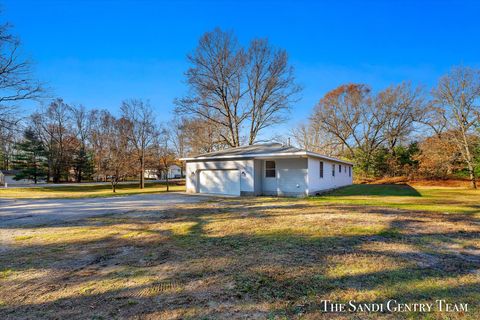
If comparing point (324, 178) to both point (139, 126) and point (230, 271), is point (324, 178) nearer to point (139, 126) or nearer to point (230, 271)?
point (230, 271)

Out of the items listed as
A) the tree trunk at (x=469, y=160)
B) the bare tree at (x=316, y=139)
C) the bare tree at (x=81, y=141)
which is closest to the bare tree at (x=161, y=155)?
the bare tree at (x=81, y=141)

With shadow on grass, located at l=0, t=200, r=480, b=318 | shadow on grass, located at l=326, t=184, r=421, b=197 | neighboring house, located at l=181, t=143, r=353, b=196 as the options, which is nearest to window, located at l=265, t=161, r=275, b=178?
neighboring house, located at l=181, t=143, r=353, b=196

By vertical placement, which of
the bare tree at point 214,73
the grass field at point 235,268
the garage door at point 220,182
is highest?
the bare tree at point 214,73

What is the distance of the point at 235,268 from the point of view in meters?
3.39

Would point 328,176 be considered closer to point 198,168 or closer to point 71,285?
point 198,168

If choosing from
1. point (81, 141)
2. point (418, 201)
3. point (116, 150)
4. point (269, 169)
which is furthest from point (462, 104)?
point (81, 141)

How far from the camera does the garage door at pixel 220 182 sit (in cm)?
1429

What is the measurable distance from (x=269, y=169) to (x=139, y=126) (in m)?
19.1

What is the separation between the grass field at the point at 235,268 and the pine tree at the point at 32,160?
32.1m

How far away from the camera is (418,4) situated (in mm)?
10812

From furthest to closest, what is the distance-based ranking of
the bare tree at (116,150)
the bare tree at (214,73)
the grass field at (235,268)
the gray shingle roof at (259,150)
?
the bare tree at (116,150), the bare tree at (214,73), the gray shingle roof at (259,150), the grass field at (235,268)

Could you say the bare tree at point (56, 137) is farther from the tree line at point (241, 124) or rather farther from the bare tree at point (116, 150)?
the bare tree at point (116, 150)

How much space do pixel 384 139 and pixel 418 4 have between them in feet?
66.3

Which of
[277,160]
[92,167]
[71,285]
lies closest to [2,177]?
[92,167]
